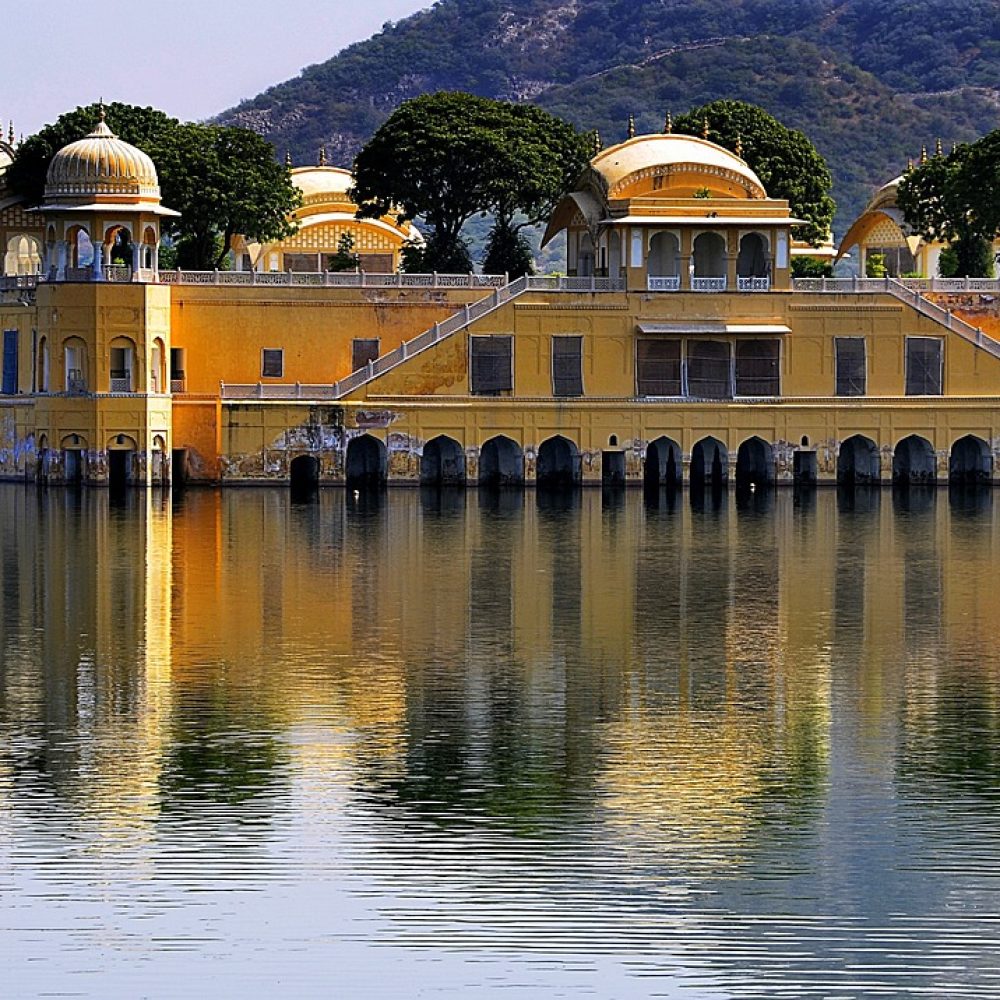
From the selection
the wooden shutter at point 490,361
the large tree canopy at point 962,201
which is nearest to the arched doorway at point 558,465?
the wooden shutter at point 490,361

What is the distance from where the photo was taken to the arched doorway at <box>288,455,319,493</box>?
204ft

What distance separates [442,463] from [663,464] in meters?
5.21

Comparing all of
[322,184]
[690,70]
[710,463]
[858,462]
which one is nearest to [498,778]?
[710,463]

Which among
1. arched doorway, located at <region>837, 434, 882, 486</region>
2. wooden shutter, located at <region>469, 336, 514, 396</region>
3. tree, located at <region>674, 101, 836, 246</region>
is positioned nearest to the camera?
wooden shutter, located at <region>469, 336, 514, 396</region>

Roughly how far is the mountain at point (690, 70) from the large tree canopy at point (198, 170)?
224 ft

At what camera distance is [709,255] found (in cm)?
6481

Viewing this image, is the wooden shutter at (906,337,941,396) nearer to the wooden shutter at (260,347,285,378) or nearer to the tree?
the tree

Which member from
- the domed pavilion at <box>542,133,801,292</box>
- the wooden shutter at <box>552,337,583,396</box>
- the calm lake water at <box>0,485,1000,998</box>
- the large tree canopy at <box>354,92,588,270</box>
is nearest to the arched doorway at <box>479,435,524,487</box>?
the wooden shutter at <box>552,337,583,396</box>

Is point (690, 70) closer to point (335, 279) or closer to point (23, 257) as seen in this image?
point (23, 257)

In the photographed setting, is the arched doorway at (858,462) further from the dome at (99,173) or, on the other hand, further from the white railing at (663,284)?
the dome at (99,173)

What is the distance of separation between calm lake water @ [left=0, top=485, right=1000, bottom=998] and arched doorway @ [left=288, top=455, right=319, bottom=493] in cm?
1832

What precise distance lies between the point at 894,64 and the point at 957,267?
288ft

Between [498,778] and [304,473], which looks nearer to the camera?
[498,778]

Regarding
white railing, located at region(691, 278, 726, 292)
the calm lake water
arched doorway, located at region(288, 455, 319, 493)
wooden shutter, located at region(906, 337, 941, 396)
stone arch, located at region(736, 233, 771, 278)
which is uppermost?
stone arch, located at region(736, 233, 771, 278)
